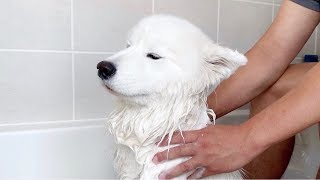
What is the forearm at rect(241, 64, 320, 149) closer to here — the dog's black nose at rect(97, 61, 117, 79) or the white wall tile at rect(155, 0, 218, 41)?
the dog's black nose at rect(97, 61, 117, 79)

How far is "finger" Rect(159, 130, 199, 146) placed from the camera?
0.68 metres

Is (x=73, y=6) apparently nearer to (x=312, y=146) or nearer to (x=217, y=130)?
(x=217, y=130)

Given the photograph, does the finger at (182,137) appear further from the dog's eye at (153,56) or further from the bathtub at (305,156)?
the bathtub at (305,156)

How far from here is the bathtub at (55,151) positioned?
0.96 metres

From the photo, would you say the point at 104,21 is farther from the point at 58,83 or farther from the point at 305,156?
the point at 305,156

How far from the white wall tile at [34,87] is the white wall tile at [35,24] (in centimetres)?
3

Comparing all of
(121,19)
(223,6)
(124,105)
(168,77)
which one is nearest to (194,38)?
(168,77)

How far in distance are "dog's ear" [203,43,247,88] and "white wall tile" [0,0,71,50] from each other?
54 centimetres

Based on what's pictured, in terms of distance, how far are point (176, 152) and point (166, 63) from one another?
0.17m

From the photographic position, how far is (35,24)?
1.05 m

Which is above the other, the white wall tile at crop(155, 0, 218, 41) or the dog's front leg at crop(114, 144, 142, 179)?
the white wall tile at crop(155, 0, 218, 41)

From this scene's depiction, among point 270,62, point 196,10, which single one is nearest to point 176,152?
point 270,62

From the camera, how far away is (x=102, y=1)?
1121 mm

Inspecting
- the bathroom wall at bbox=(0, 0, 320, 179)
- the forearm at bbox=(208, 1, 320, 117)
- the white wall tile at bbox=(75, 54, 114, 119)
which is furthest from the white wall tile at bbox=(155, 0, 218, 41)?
the forearm at bbox=(208, 1, 320, 117)
